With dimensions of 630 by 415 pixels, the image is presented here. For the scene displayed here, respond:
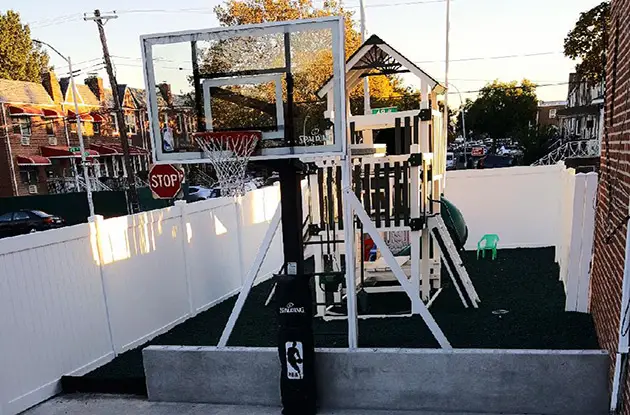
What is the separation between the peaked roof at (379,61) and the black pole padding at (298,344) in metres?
3.00

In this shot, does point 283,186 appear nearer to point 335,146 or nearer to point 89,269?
point 335,146

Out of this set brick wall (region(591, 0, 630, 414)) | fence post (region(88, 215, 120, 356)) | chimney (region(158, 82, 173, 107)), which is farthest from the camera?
fence post (region(88, 215, 120, 356))

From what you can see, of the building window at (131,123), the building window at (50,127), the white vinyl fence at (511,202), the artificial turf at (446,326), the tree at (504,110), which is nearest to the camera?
the artificial turf at (446,326)

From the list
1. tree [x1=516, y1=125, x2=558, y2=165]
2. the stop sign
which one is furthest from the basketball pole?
tree [x1=516, y1=125, x2=558, y2=165]

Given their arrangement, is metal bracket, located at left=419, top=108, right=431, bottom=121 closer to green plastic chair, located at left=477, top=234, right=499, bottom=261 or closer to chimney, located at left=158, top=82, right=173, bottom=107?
chimney, located at left=158, top=82, right=173, bottom=107

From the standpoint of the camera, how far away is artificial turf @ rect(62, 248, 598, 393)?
16.6 feet

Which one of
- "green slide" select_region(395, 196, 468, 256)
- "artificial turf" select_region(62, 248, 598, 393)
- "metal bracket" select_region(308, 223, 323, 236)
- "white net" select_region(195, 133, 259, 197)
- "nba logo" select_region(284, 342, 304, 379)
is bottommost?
"artificial turf" select_region(62, 248, 598, 393)

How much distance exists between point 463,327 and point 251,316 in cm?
297

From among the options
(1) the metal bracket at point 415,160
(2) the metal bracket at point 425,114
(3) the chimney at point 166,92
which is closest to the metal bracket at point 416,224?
(1) the metal bracket at point 415,160

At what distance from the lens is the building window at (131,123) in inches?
1424

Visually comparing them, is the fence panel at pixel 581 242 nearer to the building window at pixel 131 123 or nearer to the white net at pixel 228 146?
the white net at pixel 228 146

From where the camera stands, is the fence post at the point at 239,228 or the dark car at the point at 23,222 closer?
the fence post at the point at 239,228

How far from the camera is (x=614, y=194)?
4301mm

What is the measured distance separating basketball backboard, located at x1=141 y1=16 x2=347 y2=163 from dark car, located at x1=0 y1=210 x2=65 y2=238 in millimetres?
15782
